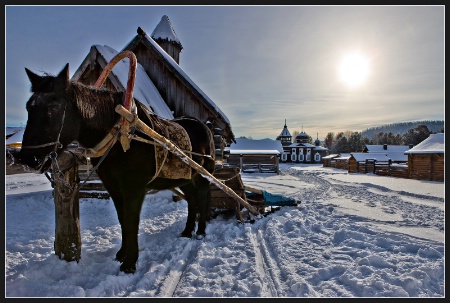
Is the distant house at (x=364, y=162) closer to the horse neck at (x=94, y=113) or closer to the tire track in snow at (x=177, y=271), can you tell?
the tire track in snow at (x=177, y=271)

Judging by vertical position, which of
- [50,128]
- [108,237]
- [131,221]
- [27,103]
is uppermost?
[27,103]

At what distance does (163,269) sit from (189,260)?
43 centimetres

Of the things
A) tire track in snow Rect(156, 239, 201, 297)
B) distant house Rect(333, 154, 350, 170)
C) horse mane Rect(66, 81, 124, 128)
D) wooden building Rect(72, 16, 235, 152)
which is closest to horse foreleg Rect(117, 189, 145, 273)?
tire track in snow Rect(156, 239, 201, 297)

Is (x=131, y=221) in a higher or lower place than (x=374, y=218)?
higher

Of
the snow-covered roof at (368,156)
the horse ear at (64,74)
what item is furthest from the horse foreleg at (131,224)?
the snow-covered roof at (368,156)

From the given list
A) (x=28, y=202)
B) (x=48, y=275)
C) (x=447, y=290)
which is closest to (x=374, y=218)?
(x=447, y=290)

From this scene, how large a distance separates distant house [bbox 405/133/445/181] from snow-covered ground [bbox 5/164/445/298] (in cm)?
1890

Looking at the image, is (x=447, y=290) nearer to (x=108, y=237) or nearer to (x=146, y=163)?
(x=146, y=163)

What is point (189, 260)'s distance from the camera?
3334 millimetres

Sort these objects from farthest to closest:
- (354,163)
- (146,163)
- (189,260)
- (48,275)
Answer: (354,163), (189,260), (146,163), (48,275)

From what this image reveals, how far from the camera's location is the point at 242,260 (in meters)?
3.28

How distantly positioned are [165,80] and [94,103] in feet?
23.1

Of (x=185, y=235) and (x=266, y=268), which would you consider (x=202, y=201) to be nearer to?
(x=185, y=235)

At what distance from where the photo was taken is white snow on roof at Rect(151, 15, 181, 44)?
13062mm
